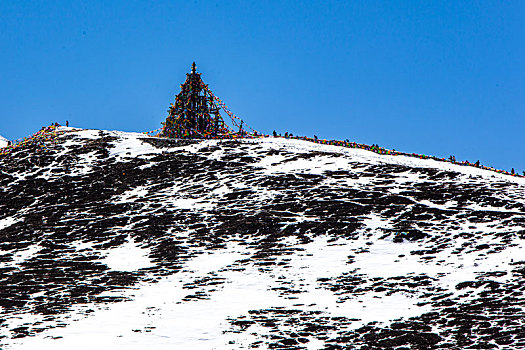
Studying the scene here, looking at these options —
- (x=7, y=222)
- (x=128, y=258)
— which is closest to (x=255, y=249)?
(x=128, y=258)

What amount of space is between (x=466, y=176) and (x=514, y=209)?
6.57 m

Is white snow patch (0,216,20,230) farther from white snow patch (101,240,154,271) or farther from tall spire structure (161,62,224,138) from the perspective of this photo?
tall spire structure (161,62,224,138)

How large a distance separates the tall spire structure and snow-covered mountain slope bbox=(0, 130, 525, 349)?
634cm

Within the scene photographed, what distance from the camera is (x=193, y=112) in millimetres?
49688

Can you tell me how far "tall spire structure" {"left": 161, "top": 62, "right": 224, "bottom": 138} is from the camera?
49.3 meters

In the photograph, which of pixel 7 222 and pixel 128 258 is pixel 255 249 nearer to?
pixel 128 258

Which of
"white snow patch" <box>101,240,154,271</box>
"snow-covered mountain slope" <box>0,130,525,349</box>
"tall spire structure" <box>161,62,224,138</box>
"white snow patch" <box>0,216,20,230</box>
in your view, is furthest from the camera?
"tall spire structure" <box>161,62,224,138</box>

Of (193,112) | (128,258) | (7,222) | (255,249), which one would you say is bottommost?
(255,249)

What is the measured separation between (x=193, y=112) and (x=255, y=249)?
27.3 m

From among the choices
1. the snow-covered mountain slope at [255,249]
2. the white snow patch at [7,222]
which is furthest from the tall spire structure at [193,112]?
the white snow patch at [7,222]

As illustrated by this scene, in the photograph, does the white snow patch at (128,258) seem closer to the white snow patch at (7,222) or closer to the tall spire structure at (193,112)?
the white snow patch at (7,222)

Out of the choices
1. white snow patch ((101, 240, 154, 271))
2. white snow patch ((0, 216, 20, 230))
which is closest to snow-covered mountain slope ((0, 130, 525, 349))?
white snow patch ((101, 240, 154, 271))

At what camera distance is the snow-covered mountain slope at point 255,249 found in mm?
15188

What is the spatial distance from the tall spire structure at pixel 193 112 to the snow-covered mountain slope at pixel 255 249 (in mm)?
6345
